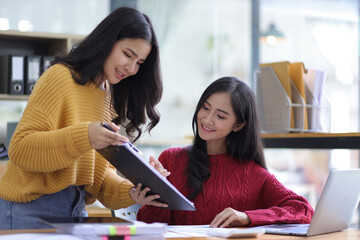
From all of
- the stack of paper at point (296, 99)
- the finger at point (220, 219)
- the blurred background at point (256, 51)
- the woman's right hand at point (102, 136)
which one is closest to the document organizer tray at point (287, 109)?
the stack of paper at point (296, 99)

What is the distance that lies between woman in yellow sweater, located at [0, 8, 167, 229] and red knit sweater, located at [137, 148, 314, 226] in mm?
349

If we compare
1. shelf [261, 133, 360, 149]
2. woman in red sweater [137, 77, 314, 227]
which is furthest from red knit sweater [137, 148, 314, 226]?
shelf [261, 133, 360, 149]

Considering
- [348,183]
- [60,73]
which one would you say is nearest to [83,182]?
[60,73]

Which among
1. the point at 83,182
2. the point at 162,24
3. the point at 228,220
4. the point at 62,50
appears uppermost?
the point at 162,24

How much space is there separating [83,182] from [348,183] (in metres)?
0.83

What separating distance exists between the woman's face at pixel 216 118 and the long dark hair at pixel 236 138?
0.02 m

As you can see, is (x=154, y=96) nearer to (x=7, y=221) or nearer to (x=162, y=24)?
(x=7, y=221)

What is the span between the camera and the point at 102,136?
1457mm

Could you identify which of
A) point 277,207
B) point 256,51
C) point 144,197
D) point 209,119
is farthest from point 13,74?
point 256,51

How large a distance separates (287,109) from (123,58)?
128 cm

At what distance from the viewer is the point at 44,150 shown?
156cm

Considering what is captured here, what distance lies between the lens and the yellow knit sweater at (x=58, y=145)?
156 cm

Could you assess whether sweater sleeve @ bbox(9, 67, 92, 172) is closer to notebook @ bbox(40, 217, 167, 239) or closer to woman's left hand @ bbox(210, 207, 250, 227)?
notebook @ bbox(40, 217, 167, 239)

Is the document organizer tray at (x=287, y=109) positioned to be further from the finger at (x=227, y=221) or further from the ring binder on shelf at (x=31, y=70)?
the ring binder on shelf at (x=31, y=70)
